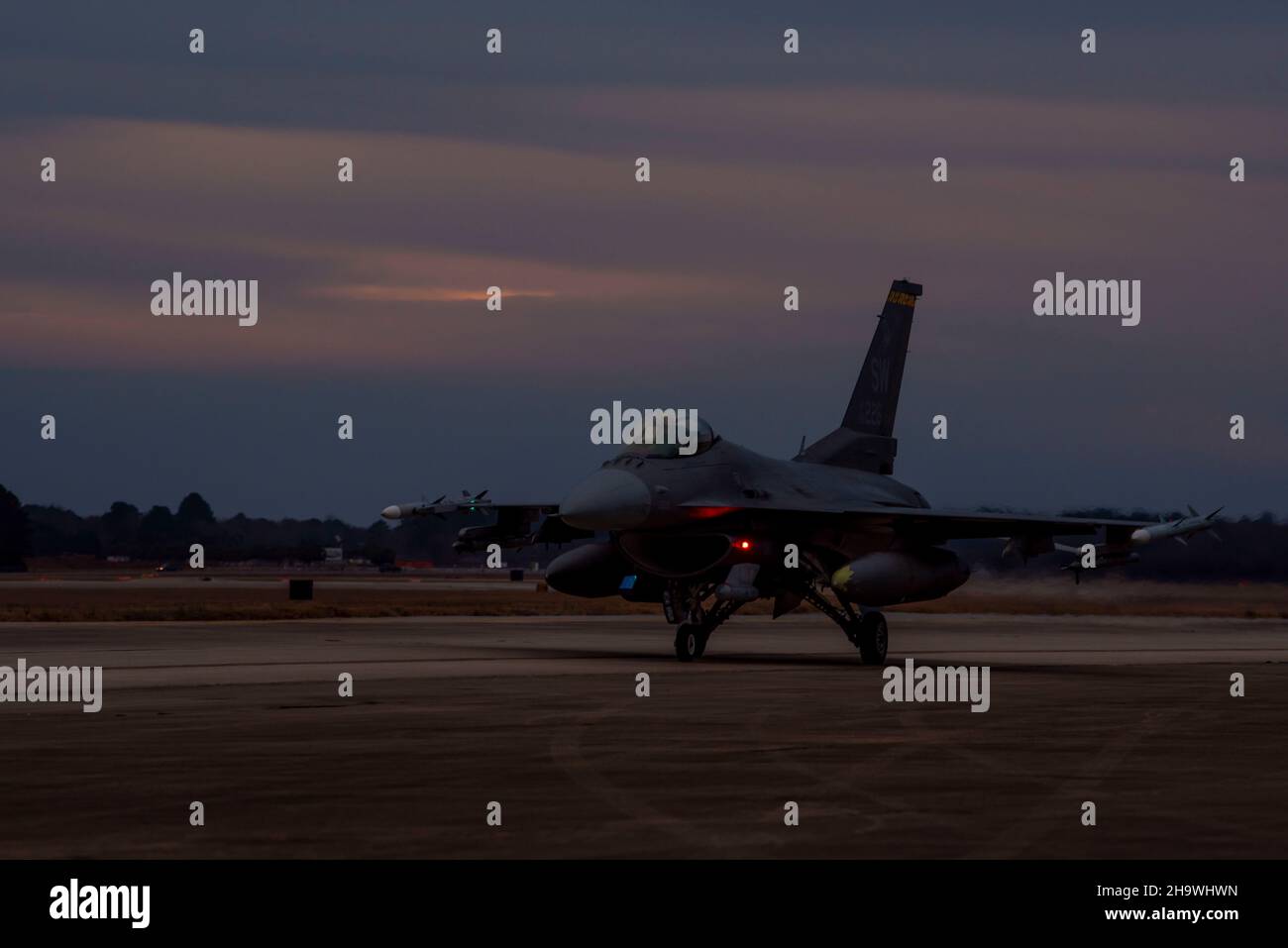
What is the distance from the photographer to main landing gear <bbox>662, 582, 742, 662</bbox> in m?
36.6

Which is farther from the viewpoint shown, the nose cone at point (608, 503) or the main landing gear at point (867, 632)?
the main landing gear at point (867, 632)

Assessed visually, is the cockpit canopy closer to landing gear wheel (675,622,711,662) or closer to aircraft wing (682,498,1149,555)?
aircraft wing (682,498,1149,555)

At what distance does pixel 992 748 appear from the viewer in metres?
19.2

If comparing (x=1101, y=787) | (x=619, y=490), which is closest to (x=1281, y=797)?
(x=1101, y=787)

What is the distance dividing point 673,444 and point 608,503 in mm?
2218

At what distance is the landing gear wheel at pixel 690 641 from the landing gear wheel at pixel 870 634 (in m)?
3.06

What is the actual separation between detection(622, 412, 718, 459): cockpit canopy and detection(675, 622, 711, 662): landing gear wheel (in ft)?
12.2

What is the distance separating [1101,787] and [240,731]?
958 cm

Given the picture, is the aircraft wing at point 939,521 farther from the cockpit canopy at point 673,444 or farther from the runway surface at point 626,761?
the runway surface at point 626,761

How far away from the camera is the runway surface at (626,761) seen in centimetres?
1279

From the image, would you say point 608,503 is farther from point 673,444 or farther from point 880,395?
point 880,395

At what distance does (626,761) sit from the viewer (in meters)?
17.8

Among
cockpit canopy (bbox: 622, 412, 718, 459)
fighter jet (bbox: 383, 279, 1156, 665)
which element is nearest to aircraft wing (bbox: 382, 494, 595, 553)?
fighter jet (bbox: 383, 279, 1156, 665)

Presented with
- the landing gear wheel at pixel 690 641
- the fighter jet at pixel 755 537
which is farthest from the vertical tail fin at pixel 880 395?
the landing gear wheel at pixel 690 641
